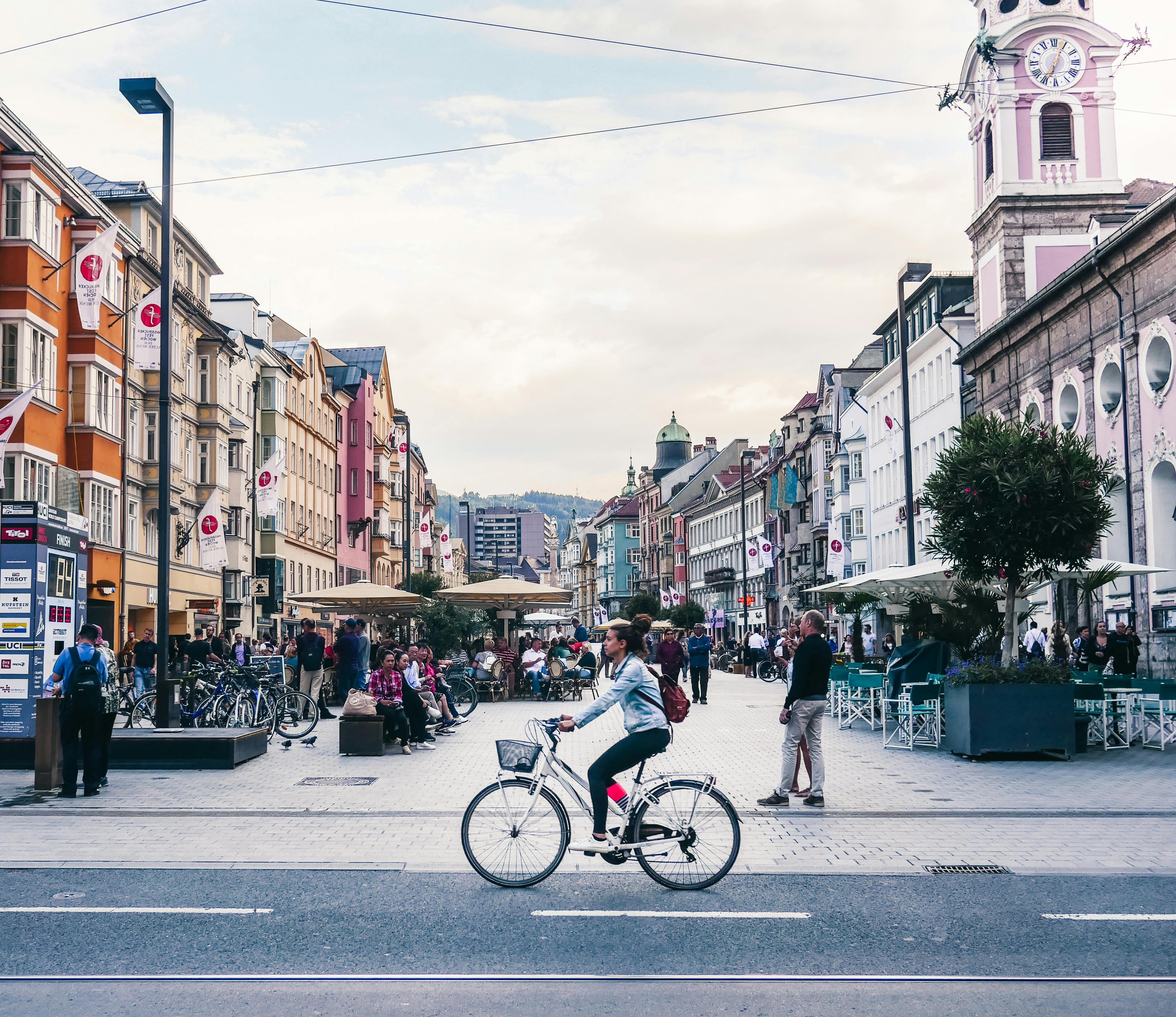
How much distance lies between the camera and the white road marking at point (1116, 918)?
7.49 metres

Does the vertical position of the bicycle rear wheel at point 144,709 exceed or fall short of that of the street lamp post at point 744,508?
it falls short

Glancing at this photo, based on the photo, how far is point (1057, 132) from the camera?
146 feet

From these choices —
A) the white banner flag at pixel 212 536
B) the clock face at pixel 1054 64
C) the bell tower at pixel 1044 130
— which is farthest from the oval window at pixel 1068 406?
the white banner flag at pixel 212 536

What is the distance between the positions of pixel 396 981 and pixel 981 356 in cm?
4336

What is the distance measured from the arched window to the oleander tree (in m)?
29.2

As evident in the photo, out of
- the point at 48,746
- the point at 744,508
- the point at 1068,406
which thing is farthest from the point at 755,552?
the point at 48,746

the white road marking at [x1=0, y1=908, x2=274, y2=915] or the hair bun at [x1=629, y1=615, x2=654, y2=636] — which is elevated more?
the hair bun at [x1=629, y1=615, x2=654, y2=636]

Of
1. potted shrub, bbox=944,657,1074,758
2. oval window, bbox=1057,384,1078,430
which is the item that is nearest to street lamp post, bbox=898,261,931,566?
oval window, bbox=1057,384,1078,430

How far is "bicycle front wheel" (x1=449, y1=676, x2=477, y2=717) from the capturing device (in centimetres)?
2767

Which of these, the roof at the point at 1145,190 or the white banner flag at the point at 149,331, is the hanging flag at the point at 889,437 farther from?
the white banner flag at the point at 149,331

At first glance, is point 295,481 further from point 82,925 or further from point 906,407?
point 82,925

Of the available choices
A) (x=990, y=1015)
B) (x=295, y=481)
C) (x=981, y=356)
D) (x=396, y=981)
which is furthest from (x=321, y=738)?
(x=295, y=481)

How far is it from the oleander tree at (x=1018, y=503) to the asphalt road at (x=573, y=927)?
9.89m

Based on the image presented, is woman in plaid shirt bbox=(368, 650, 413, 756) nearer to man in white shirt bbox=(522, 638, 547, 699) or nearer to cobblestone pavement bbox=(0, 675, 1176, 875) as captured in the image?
cobblestone pavement bbox=(0, 675, 1176, 875)
